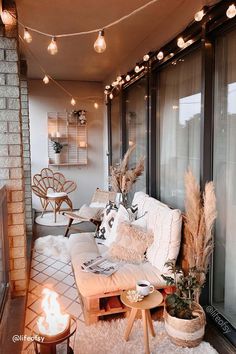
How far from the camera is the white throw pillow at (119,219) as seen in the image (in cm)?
275

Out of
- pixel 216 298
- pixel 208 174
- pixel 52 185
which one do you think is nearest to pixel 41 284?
pixel 216 298

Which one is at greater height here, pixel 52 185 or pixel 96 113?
pixel 96 113

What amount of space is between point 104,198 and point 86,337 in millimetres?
2504

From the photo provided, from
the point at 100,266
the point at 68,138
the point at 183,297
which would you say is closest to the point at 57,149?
the point at 68,138

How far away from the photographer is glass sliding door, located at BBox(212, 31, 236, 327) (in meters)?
1.96

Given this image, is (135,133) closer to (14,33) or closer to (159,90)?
(159,90)

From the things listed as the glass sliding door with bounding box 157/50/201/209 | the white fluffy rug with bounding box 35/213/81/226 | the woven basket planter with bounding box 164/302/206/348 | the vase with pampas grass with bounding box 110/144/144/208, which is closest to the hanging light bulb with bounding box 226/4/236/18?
the glass sliding door with bounding box 157/50/201/209

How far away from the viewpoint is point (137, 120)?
152 inches

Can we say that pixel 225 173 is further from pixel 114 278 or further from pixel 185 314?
pixel 114 278

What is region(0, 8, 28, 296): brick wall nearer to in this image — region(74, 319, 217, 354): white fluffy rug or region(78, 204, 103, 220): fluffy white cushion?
region(74, 319, 217, 354): white fluffy rug

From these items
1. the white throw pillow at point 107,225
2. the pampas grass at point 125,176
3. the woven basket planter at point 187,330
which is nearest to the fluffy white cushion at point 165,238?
the woven basket planter at point 187,330

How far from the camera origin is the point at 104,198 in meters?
4.38

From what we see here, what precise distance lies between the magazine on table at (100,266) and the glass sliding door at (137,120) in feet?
4.39

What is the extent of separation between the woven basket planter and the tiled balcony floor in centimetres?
73
